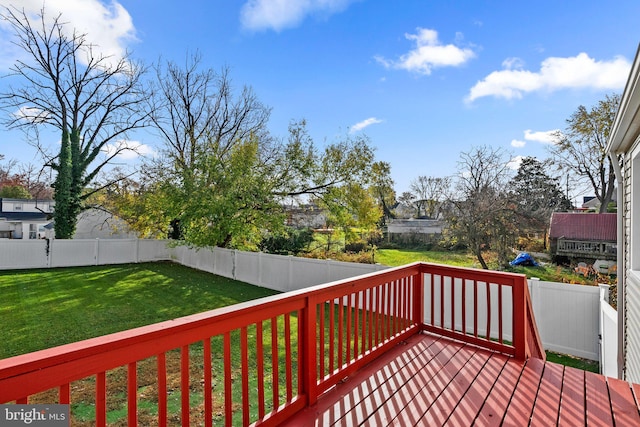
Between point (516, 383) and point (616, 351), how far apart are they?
7.88 feet

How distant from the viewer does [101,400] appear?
1226 millimetres

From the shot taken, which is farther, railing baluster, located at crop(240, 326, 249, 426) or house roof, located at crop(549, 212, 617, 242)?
house roof, located at crop(549, 212, 617, 242)

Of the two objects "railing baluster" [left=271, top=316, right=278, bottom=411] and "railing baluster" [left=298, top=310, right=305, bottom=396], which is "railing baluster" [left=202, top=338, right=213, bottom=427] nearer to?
"railing baluster" [left=271, top=316, right=278, bottom=411]

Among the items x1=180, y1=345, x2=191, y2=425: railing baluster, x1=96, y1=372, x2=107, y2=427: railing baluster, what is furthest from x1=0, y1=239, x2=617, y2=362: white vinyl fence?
x1=96, y1=372, x2=107, y2=427: railing baluster

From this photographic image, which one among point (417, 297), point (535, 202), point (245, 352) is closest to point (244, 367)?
point (245, 352)

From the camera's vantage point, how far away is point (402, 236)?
18.8 meters

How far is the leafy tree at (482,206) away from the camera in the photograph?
9.61 metres

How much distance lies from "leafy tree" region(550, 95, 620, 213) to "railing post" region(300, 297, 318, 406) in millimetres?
16954

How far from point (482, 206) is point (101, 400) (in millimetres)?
10135

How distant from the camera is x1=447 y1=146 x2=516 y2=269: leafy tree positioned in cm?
961

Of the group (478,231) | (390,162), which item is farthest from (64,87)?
(478,231)

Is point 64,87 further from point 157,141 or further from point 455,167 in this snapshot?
point 455,167

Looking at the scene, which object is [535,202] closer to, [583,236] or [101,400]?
[583,236]
